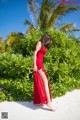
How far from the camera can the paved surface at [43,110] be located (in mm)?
7582

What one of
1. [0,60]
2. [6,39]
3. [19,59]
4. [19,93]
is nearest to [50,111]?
[19,93]

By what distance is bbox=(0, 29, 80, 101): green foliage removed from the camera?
9586mm

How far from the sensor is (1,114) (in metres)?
7.90

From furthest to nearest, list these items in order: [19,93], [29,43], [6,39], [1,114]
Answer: [6,39]
[29,43]
[19,93]
[1,114]

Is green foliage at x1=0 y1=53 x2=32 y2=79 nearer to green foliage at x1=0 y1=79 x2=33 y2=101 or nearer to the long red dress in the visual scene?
green foliage at x1=0 y1=79 x2=33 y2=101

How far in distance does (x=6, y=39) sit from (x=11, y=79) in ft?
39.6

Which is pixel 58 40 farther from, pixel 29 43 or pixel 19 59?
pixel 19 59

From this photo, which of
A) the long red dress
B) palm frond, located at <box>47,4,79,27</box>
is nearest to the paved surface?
the long red dress

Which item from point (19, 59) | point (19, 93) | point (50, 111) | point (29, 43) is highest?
point (29, 43)

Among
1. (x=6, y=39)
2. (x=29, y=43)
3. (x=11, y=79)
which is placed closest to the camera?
(x=11, y=79)

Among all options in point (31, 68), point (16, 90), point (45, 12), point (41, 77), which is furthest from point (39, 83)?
point (45, 12)

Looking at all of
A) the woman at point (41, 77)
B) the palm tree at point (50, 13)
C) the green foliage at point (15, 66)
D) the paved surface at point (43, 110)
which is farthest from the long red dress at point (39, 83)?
the palm tree at point (50, 13)

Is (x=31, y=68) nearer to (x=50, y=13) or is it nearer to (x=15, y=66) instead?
(x=15, y=66)

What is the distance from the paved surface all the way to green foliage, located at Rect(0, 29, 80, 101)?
47cm
